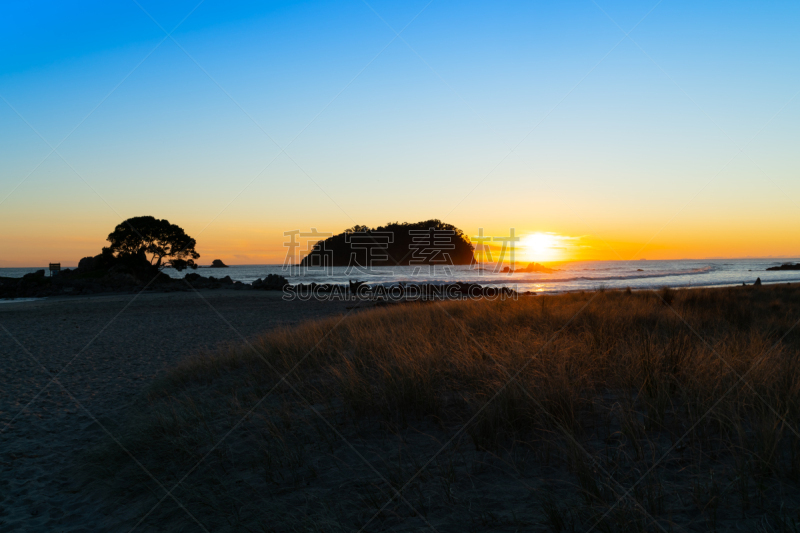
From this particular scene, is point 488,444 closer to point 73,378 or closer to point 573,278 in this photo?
point 73,378

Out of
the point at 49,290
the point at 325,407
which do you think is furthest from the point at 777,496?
the point at 49,290

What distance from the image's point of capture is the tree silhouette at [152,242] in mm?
39594

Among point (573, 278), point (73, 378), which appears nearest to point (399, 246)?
point (573, 278)

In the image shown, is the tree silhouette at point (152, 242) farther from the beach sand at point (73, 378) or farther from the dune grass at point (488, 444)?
the dune grass at point (488, 444)

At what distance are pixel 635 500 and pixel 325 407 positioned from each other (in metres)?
3.34

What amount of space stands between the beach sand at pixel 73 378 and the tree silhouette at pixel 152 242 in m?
20.7

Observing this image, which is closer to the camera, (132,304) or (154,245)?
(132,304)

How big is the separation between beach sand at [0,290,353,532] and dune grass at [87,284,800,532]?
0.45 metres

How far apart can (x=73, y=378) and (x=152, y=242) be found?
121 ft

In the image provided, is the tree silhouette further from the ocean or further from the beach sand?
the beach sand

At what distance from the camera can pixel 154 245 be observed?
134ft

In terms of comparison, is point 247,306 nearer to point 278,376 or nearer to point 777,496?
point 278,376

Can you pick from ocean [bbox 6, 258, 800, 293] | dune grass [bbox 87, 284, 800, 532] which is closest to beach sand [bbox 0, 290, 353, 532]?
dune grass [bbox 87, 284, 800, 532]

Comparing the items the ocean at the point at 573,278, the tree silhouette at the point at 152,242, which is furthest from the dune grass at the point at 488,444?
the tree silhouette at the point at 152,242
